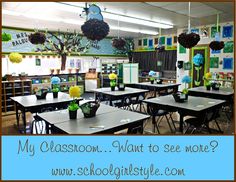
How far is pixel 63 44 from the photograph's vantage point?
8.86 metres

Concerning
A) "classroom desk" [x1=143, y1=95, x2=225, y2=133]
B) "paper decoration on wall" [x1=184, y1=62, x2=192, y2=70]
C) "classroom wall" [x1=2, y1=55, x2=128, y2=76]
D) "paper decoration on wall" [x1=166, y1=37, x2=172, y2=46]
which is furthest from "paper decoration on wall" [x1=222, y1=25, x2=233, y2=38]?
"classroom wall" [x1=2, y1=55, x2=128, y2=76]

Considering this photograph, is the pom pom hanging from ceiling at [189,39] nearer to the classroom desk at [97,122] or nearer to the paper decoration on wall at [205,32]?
the classroom desk at [97,122]

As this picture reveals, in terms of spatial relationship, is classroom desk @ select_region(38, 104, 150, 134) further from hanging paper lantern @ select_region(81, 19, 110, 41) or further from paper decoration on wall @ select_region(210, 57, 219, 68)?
paper decoration on wall @ select_region(210, 57, 219, 68)

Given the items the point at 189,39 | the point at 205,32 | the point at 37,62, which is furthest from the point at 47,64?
the point at 189,39

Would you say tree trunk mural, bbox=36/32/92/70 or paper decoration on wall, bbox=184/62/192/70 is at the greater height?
tree trunk mural, bbox=36/32/92/70

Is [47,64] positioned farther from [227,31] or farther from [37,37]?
[227,31]

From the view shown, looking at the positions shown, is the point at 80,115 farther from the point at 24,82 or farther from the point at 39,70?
the point at 39,70

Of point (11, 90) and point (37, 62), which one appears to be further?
point (37, 62)

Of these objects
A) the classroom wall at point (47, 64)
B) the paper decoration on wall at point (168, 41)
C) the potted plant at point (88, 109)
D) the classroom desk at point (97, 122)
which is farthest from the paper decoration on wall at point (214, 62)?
the potted plant at point (88, 109)

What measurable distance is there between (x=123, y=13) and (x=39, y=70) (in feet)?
16.0

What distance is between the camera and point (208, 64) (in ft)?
25.3

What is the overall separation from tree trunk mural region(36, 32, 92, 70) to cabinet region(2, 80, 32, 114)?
2254mm

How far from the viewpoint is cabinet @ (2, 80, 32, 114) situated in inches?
246

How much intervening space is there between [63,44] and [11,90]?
3276 millimetres
